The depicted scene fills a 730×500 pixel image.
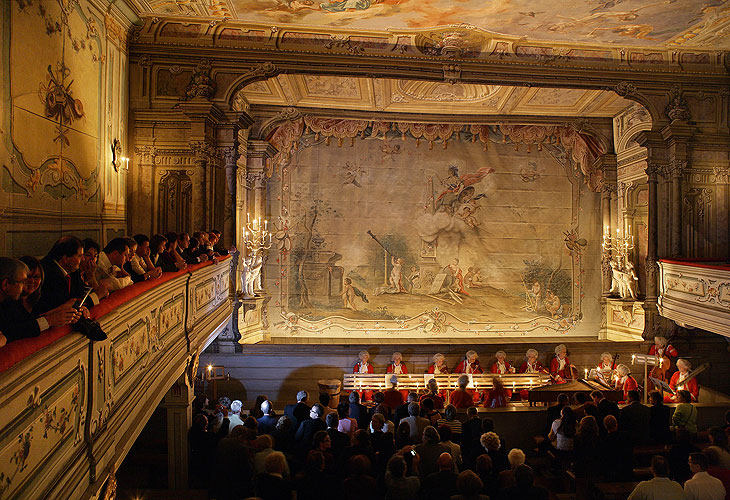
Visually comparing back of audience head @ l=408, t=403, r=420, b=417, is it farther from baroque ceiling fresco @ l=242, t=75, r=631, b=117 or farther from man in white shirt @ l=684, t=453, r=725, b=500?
baroque ceiling fresco @ l=242, t=75, r=631, b=117

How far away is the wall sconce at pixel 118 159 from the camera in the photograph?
333 inches

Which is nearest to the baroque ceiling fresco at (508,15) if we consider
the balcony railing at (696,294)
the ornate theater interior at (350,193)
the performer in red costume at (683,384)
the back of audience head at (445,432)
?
the ornate theater interior at (350,193)

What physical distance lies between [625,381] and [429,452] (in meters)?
7.00

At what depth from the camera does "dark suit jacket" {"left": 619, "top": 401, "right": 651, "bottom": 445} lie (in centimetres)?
634

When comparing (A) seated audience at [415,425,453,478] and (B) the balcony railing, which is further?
(B) the balcony railing

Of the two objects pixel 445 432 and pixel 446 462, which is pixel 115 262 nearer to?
pixel 446 462

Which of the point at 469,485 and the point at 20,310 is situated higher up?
the point at 20,310

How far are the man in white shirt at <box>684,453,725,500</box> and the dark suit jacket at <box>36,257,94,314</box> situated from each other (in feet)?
16.9

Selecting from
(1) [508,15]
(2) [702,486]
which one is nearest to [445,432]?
(2) [702,486]

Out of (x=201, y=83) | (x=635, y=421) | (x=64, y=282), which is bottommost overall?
(x=635, y=421)

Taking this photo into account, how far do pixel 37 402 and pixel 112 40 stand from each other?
790 cm

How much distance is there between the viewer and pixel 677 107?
10.8m

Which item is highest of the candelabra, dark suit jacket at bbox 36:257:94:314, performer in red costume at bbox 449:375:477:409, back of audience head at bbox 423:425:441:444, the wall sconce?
the wall sconce

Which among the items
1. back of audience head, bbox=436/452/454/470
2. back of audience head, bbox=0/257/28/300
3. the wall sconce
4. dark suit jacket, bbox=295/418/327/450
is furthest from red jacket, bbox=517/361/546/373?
back of audience head, bbox=0/257/28/300
